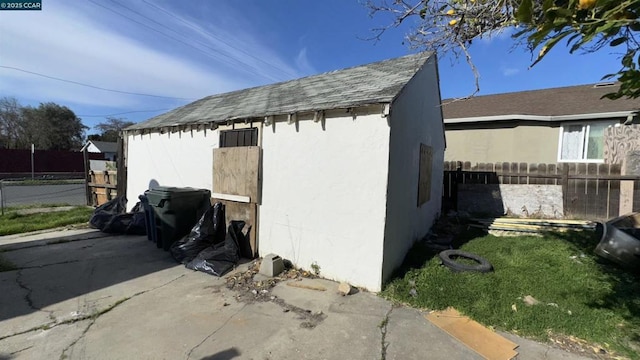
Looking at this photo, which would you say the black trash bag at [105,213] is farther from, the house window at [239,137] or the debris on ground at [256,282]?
the debris on ground at [256,282]

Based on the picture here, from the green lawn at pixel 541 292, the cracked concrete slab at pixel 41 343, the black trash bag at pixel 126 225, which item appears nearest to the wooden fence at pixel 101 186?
the black trash bag at pixel 126 225

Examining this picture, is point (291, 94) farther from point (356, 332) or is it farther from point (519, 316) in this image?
point (519, 316)

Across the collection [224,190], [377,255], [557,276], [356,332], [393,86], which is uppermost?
[393,86]

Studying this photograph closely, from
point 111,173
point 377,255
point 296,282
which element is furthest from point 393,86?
point 111,173

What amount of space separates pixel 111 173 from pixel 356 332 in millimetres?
10166

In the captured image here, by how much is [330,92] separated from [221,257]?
352cm

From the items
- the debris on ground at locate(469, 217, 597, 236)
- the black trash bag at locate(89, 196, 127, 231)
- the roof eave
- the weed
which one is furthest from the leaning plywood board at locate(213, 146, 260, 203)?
the roof eave

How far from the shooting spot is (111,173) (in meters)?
10.1

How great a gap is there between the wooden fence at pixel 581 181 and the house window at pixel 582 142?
3.41 metres

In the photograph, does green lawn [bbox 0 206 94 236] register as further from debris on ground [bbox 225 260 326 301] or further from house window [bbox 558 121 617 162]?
house window [bbox 558 121 617 162]

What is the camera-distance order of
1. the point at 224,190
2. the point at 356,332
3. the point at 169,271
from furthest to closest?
1. the point at 224,190
2. the point at 169,271
3. the point at 356,332

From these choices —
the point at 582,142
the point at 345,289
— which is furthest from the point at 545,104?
the point at 345,289

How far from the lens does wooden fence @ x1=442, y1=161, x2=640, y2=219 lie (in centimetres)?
751

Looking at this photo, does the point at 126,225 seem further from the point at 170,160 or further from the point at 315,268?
the point at 315,268
